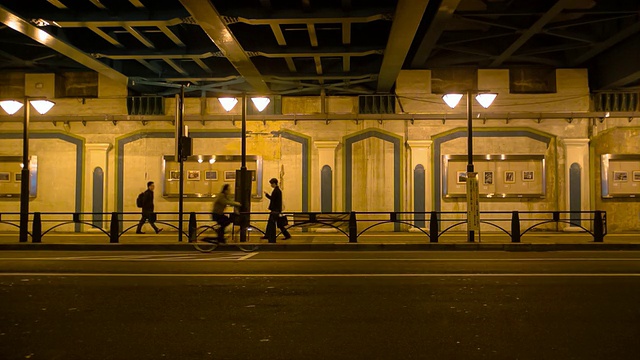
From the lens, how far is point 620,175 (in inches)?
786

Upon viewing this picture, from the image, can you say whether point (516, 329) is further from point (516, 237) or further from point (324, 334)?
point (516, 237)

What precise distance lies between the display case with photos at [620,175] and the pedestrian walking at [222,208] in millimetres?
13113

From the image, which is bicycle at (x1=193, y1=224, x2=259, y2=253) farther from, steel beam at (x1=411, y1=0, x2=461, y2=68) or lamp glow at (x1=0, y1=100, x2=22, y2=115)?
steel beam at (x1=411, y1=0, x2=461, y2=68)

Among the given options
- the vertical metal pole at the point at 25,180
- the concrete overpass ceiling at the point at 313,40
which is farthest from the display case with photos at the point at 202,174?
the vertical metal pole at the point at 25,180

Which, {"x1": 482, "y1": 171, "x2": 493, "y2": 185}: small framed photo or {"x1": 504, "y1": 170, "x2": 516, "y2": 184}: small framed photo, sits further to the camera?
{"x1": 482, "y1": 171, "x2": 493, "y2": 185}: small framed photo

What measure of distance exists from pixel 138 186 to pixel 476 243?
1219 cm

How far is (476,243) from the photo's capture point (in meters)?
15.7

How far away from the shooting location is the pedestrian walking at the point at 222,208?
14.8m

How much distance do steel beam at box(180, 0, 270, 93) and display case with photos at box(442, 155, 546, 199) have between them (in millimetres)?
7367

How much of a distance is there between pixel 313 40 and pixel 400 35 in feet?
8.20

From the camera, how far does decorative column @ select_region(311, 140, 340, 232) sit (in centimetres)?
2045

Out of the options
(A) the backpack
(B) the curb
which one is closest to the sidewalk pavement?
(B) the curb

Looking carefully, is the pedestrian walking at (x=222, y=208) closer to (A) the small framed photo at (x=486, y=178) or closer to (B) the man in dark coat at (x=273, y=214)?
(B) the man in dark coat at (x=273, y=214)

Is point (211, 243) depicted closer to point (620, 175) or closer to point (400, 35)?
point (400, 35)
